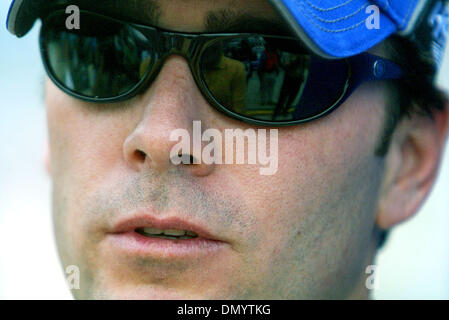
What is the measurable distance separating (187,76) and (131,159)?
0.89 feet

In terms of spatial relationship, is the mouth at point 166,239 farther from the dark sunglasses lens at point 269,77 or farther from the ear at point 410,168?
the ear at point 410,168

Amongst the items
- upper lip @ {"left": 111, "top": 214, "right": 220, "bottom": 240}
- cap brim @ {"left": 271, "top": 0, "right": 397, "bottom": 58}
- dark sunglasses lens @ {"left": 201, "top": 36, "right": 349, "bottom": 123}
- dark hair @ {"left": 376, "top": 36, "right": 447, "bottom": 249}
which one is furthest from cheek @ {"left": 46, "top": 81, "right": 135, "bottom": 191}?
dark hair @ {"left": 376, "top": 36, "right": 447, "bottom": 249}

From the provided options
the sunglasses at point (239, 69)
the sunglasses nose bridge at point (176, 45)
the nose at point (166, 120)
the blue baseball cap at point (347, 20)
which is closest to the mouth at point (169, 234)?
the nose at point (166, 120)

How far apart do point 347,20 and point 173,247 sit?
757 mm

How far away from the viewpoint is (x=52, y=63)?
164 centimetres

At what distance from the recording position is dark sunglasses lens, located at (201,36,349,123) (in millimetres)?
1426

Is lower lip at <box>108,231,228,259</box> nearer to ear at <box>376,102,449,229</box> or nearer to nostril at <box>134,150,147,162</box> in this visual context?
nostril at <box>134,150,147,162</box>

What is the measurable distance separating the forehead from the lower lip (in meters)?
0.57

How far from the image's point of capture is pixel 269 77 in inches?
56.4

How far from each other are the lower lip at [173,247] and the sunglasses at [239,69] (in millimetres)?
350

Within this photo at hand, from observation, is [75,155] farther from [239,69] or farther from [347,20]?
[347,20]

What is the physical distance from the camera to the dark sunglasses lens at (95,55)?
4.91ft
